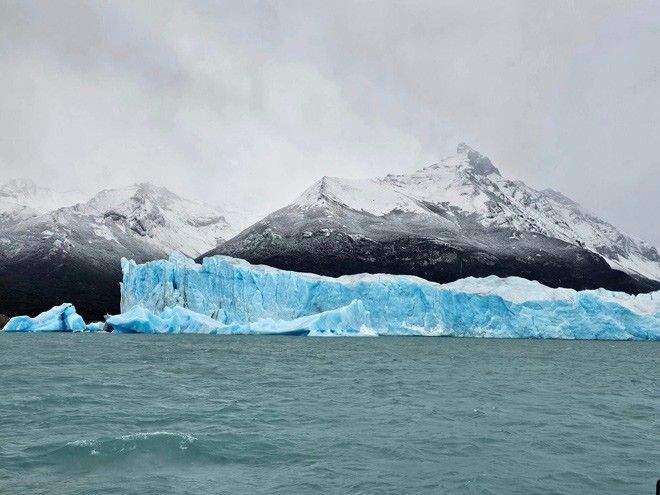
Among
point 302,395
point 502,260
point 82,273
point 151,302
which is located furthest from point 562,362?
point 82,273

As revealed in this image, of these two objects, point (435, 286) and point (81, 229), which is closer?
point (435, 286)

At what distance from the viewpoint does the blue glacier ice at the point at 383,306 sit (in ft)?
197

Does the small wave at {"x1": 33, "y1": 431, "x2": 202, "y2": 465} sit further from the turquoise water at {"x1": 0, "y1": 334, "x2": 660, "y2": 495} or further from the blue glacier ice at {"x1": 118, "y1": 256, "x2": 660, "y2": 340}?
the blue glacier ice at {"x1": 118, "y1": 256, "x2": 660, "y2": 340}

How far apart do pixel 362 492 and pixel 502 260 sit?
113 meters

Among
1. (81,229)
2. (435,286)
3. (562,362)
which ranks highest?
(81,229)

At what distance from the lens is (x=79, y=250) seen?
13788 cm

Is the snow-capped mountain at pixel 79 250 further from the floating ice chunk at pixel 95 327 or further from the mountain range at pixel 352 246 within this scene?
the floating ice chunk at pixel 95 327

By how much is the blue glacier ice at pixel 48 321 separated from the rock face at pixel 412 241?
45.9 metres

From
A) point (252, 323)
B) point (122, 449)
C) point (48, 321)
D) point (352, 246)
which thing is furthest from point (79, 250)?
point (122, 449)

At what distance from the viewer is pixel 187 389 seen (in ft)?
66.2

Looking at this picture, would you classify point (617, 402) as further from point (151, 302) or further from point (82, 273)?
point (82, 273)

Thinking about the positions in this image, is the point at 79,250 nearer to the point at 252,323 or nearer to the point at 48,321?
the point at 48,321

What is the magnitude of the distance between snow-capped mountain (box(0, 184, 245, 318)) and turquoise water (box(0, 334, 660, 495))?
273ft

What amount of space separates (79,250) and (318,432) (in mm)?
135218
